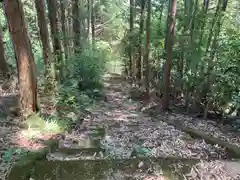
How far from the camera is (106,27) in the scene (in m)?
23.5

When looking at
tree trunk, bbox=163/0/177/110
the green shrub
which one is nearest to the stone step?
tree trunk, bbox=163/0/177/110

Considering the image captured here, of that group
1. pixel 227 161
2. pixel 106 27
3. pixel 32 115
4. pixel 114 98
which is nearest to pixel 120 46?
pixel 106 27

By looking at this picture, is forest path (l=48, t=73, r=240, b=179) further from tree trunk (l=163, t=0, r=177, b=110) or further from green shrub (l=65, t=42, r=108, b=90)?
green shrub (l=65, t=42, r=108, b=90)

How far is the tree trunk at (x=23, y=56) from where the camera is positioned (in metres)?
5.39

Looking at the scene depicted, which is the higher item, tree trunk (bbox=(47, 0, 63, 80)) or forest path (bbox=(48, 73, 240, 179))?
tree trunk (bbox=(47, 0, 63, 80))

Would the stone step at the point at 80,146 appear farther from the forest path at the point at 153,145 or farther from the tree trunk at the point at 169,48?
the tree trunk at the point at 169,48

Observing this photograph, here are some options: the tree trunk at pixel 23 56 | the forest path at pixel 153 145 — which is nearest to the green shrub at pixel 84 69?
the forest path at pixel 153 145

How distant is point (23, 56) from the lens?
5.71 meters

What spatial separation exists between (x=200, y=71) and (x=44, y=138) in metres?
5.94

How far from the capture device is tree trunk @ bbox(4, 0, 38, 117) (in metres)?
5.39

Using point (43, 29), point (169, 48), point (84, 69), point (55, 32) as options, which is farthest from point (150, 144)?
point (55, 32)

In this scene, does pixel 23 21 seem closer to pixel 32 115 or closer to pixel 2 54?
pixel 32 115

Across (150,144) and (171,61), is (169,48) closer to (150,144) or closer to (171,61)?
(171,61)

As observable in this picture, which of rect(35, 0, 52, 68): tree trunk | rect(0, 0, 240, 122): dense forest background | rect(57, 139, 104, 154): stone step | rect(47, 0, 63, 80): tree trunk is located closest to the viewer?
rect(57, 139, 104, 154): stone step
